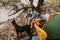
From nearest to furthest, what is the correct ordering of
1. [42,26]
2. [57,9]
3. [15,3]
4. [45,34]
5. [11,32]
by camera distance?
[45,34] < [42,26] < [11,32] < [57,9] < [15,3]

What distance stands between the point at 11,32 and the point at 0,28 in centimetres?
35

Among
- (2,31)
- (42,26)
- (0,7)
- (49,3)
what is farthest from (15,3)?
(42,26)

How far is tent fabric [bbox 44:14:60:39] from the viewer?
3535 mm

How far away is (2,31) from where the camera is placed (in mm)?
4449

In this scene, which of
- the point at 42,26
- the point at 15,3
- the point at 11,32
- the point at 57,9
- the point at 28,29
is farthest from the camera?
the point at 15,3

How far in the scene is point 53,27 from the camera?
3574 millimetres

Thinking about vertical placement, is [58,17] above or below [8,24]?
above

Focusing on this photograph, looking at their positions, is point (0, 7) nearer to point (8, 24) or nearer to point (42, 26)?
point (8, 24)

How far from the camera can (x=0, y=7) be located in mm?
5617

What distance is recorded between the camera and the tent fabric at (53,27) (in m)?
3.54

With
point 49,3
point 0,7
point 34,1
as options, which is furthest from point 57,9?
point 0,7

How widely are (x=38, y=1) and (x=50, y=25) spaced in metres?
1.98

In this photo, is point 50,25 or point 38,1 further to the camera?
point 38,1

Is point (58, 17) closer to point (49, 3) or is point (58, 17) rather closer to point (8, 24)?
point (8, 24)
